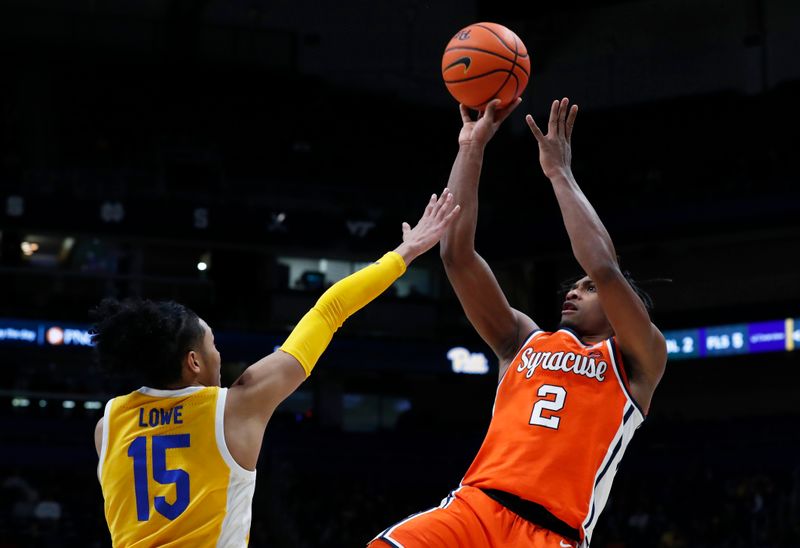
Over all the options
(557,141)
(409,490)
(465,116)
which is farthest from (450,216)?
(409,490)

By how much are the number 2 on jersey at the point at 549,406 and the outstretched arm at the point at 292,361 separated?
893 mm

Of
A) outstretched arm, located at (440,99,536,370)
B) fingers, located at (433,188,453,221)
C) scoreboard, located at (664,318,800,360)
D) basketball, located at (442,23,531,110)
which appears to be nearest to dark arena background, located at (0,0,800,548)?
scoreboard, located at (664,318,800,360)

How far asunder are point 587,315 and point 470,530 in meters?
1.11

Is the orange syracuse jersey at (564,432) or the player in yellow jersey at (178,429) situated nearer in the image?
the player in yellow jersey at (178,429)

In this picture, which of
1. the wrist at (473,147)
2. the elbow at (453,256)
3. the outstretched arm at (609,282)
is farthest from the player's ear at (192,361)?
the wrist at (473,147)

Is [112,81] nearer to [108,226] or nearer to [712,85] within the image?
[108,226]

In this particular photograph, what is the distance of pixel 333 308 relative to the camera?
3.73 m

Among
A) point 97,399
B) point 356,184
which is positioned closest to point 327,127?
point 356,184

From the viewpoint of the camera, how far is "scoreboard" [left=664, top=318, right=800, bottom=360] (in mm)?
21672

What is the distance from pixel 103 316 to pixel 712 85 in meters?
22.4

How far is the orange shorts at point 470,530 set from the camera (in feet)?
13.8

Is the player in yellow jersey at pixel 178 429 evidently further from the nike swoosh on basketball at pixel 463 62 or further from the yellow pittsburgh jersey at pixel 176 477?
the nike swoosh on basketball at pixel 463 62

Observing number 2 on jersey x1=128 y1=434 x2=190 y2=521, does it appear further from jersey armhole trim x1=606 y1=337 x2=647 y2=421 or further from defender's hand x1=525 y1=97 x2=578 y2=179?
defender's hand x1=525 y1=97 x2=578 y2=179

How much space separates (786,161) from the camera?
21984 mm
